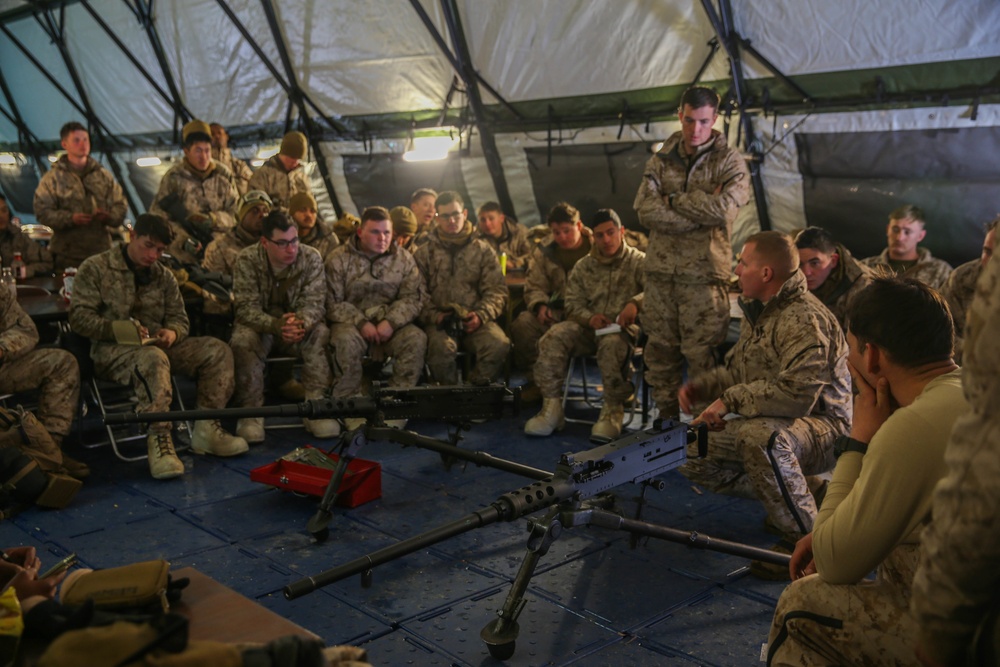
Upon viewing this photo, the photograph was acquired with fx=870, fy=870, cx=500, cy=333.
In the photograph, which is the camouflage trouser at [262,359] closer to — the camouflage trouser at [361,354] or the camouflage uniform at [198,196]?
the camouflage trouser at [361,354]

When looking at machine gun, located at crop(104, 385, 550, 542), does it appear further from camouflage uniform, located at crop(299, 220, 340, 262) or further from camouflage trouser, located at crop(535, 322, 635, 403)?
camouflage uniform, located at crop(299, 220, 340, 262)

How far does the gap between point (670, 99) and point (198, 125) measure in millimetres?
4376

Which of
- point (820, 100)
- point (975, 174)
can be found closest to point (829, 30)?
point (820, 100)

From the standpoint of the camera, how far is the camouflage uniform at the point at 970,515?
52.9 inches

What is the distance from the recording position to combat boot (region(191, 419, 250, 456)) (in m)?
5.52

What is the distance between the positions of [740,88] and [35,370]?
5.78m

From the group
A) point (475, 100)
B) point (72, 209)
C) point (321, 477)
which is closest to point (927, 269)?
point (321, 477)

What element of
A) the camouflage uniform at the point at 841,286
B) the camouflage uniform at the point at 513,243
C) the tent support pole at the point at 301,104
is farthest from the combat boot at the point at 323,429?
the tent support pole at the point at 301,104

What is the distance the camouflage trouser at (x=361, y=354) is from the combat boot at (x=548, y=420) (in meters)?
0.96

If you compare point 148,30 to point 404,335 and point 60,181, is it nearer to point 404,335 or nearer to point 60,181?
point 60,181

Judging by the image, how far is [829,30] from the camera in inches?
267

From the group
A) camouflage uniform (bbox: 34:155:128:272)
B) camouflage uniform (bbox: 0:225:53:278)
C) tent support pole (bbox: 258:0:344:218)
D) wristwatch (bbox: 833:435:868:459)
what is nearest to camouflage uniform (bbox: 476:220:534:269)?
tent support pole (bbox: 258:0:344:218)

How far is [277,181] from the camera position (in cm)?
838

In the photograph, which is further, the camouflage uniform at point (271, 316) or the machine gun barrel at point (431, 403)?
the camouflage uniform at point (271, 316)
